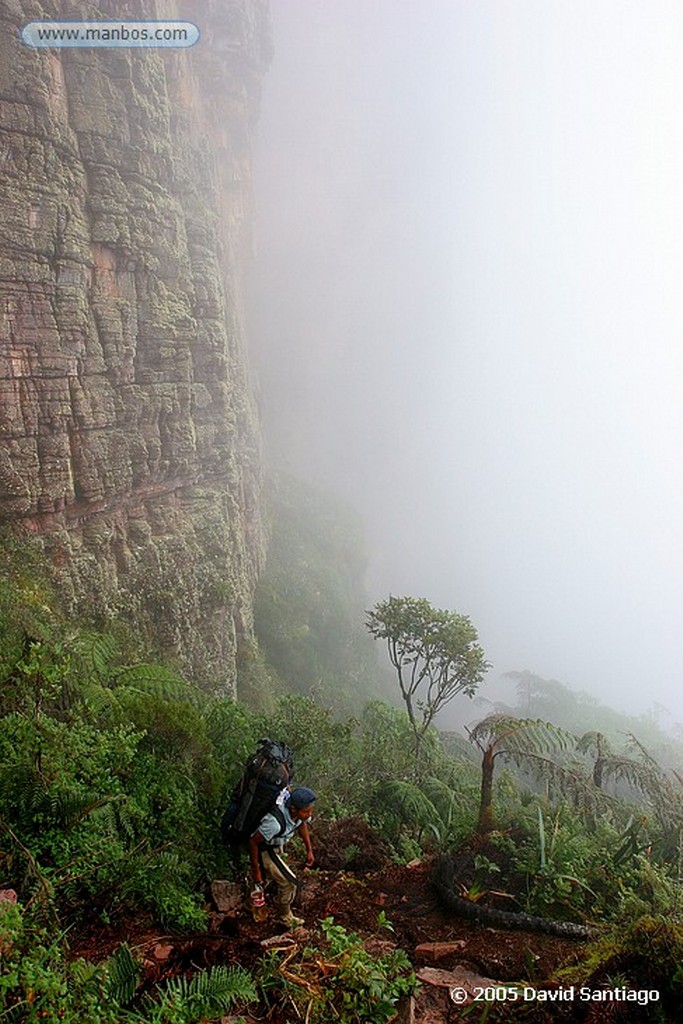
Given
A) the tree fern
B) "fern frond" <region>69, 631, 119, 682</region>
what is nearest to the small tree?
"fern frond" <region>69, 631, 119, 682</region>

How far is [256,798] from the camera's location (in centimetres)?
451

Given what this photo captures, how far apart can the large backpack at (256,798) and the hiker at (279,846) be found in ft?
0.11

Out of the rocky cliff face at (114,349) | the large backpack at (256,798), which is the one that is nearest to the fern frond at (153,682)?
the large backpack at (256,798)

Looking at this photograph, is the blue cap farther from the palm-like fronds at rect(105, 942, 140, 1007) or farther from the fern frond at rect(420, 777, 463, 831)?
the fern frond at rect(420, 777, 463, 831)

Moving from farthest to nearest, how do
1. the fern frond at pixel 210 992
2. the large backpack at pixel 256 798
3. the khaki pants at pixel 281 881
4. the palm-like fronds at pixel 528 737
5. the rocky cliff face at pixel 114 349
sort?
1. the rocky cliff face at pixel 114 349
2. the palm-like fronds at pixel 528 737
3. the large backpack at pixel 256 798
4. the khaki pants at pixel 281 881
5. the fern frond at pixel 210 992

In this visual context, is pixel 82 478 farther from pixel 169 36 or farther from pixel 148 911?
pixel 169 36

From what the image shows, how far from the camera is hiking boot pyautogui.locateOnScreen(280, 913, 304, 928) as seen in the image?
166 inches

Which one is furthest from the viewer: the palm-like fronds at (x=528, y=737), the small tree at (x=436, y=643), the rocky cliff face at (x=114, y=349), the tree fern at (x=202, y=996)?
the small tree at (x=436, y=643)

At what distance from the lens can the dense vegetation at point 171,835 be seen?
296cm

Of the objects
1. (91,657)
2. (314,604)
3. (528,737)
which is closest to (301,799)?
(91,657)

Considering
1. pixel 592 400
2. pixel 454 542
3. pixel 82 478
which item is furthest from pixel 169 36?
pixel 592 400

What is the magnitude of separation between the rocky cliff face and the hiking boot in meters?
9.05

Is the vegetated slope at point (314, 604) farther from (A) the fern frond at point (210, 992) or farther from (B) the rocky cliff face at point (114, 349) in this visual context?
(A) the fern frond at point (210, 992)

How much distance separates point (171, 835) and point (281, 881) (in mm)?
967
